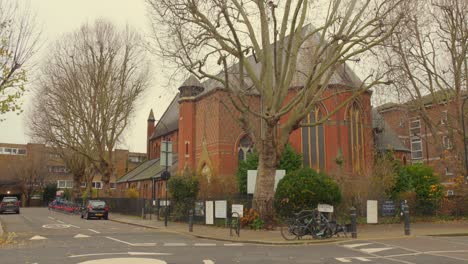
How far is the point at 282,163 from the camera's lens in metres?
31.1

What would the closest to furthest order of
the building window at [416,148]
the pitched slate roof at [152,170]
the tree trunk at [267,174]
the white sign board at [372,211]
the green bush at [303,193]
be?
the green bush at [303,193]
the tree trunk at [267,174]
the white sign board at [372,211]
the pitched slate roof at [152,170]
the building window at [416,148]

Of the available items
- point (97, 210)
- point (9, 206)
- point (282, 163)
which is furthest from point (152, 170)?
point (282, 163)

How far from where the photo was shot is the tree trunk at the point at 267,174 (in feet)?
66.9

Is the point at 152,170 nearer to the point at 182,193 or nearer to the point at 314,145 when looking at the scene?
the point at 314,145

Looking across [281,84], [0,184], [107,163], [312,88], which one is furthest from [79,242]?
[0,184]

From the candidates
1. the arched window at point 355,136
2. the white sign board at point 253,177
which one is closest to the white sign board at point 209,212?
the white sign board at point 253,177

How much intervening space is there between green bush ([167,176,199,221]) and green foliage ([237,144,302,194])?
3.70 m

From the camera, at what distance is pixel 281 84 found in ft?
66.8

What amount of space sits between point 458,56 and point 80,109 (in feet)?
92.1

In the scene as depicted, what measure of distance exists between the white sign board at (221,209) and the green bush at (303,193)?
9.97 feet

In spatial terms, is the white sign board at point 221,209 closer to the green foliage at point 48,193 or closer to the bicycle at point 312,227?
the bicycle at point 312,227

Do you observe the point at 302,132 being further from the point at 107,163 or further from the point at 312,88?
the point at 107,163

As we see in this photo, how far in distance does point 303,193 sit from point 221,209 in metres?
4.79

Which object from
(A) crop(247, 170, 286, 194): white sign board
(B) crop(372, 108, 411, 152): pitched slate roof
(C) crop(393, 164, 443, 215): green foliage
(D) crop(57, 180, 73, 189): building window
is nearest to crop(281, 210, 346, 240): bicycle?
(A) crop(247, 170, 286, 194): white sign board
